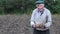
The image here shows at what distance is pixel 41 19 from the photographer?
243 inches

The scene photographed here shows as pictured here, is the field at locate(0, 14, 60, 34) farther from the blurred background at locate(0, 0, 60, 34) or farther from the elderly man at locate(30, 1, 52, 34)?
the elderly man at locate(30, 1, 52, 34)

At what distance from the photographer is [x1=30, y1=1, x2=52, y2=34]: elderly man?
20.2 ft

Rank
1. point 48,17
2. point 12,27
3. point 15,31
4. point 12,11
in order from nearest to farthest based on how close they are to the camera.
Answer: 1. point 48,17
2. point 15,31
3. point 12,27
4. point 12,11

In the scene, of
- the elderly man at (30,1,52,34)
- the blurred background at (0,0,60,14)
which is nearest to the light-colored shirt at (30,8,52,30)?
the elderly man at (30,1,52,34)

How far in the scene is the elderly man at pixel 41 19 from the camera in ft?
20.2

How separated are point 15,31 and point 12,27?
0.73m

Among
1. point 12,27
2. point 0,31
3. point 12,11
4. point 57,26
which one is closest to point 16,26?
point 12,27

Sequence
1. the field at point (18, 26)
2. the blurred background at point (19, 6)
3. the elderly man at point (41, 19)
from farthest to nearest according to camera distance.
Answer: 1. the blurred background at point (19, 6)
2. the field at point (18, 26)
3. the elderly man at point (41, 19)

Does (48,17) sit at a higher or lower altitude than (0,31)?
higher

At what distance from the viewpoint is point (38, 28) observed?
6.27 meters

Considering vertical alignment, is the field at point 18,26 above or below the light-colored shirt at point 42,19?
below

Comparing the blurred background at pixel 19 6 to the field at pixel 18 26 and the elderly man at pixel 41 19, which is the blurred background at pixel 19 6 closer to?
the field at pixel 18 26

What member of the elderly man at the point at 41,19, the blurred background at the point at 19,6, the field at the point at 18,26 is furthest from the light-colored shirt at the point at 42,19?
the blurred background at the point at 19,6

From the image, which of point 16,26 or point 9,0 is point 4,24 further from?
point 9,0
